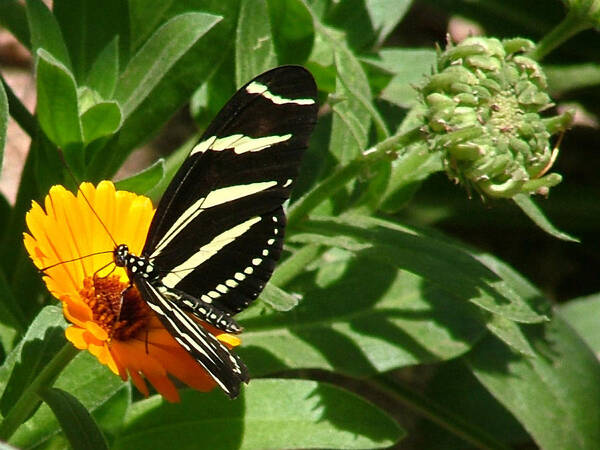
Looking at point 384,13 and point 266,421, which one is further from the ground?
point 384,13

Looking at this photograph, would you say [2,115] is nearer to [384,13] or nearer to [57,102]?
[57,102]

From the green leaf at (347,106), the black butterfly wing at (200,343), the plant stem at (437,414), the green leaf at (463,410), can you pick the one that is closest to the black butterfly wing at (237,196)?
the black butterfly wing at (200,343)

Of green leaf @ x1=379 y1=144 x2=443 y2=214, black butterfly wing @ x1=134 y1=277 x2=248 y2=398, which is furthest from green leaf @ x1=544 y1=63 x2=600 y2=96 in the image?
→ black butterfly wing @ x1=134 y1=277 x2=248 y2=398

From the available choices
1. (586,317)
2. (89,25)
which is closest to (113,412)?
Answer: (89,25)

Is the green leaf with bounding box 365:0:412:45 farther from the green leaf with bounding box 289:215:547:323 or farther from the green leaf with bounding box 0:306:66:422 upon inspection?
the green leaf with bounding box 0:306:66:422

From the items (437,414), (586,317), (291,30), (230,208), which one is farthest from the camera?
(586,317)

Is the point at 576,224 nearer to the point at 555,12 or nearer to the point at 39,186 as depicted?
the point at 555,12

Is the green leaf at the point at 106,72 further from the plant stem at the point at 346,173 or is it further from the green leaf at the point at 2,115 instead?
the plant stem at the point at 346,173

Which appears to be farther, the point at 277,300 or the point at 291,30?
the point at 291,30
